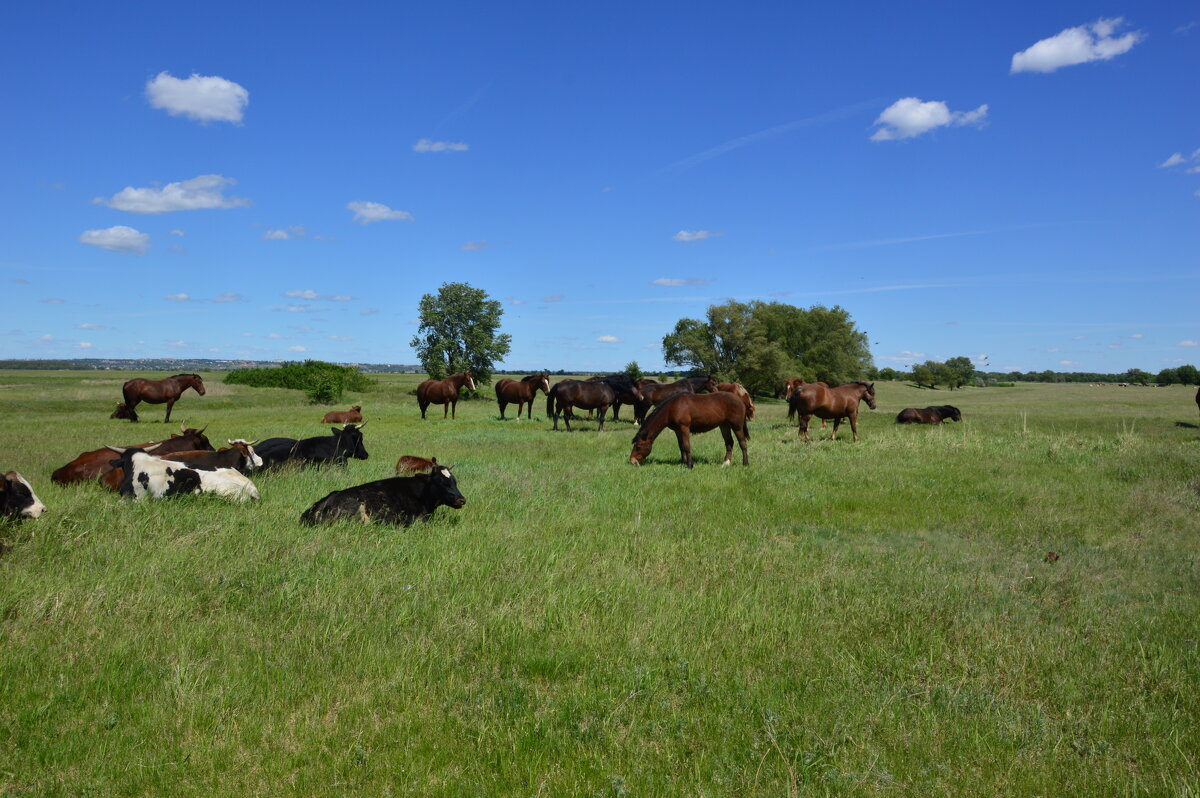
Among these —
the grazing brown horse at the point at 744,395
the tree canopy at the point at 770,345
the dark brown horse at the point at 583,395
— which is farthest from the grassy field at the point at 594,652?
the tree canopy at the point at 770,345

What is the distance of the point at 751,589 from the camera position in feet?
21.6

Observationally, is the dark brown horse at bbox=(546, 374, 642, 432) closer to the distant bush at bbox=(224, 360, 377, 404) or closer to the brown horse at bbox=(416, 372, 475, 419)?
the brown horse at bbox=(416, 372, 475, 419)

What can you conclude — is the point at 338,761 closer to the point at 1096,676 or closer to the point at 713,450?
the point at 1096,676

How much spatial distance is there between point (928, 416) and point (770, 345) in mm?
31932

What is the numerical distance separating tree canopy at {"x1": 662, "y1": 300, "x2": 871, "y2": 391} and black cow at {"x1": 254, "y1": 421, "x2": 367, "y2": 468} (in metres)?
50.4

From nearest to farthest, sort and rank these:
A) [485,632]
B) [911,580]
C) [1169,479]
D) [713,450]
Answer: [485,632] < [911,580] < [1169,479] < [713,450]

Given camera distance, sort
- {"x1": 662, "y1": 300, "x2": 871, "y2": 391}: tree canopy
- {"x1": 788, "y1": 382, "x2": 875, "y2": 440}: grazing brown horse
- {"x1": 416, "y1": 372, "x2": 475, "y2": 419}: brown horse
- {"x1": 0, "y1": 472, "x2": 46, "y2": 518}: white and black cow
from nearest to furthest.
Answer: {"x1": 0, "y1": 472, "x2": 46, "y2": 518}: white and black cow < {"x1": 788, "y1": 382, "x2": 875, "y2": 440}: grazing brown horse < {"x1": 416, "y1": 372, "x2": 475, "y2": 419}: brown horse < {"x1": 662, "y1": 300, "x2": 871, "y2": 391}: tree canopy

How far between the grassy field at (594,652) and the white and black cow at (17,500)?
295mm

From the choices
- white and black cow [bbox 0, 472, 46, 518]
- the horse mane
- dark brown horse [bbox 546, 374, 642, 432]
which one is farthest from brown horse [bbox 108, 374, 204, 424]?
white and black cow [bbox 0, 472, 46, 518]

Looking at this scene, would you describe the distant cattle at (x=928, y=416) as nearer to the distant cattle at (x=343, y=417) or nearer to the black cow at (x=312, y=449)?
the distant cattle at (x=343, y=417)

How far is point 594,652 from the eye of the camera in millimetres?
5113

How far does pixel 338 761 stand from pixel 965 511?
32.8 feet

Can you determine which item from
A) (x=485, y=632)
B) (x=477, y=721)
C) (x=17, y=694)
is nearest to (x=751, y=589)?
(x=485, y=632)

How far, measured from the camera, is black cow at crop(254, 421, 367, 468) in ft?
44.0
